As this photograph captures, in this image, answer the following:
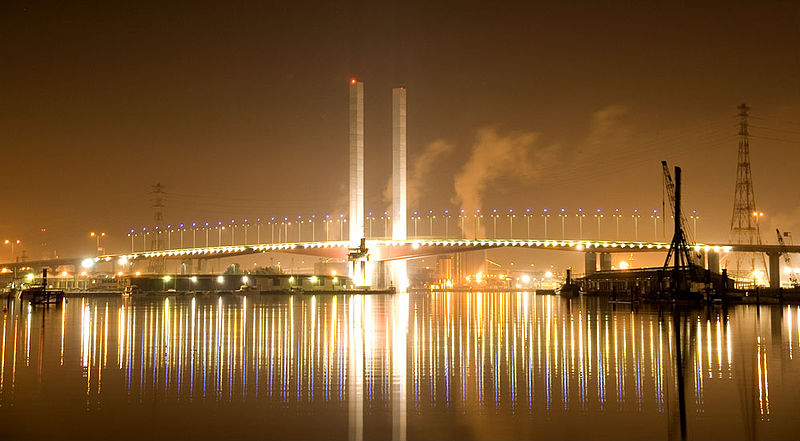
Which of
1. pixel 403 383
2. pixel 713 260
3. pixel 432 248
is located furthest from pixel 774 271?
pixel 403 383

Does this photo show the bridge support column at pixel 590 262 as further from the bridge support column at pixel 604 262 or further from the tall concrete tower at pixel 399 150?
the tall concrete tower at pixel 399 150

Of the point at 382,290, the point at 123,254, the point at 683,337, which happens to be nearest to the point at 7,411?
the point at 683,337

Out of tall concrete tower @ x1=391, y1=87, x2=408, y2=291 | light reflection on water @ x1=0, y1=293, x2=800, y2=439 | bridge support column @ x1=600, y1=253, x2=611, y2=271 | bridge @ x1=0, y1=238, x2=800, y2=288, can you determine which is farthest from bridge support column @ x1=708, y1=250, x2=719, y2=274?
light reflection on water @ x1=0, y1=293, x2=800, y2=439

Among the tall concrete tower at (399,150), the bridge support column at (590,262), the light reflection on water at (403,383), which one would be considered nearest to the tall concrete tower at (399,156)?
the tall concrete tower at (399,150)

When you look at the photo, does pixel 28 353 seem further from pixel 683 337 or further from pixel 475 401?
pixel 683 337

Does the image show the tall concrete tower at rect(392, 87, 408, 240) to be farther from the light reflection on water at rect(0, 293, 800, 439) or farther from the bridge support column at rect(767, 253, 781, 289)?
the light reflection on water at rect(0, 293, 800, 439)

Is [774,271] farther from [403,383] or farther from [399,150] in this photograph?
[403,383]
